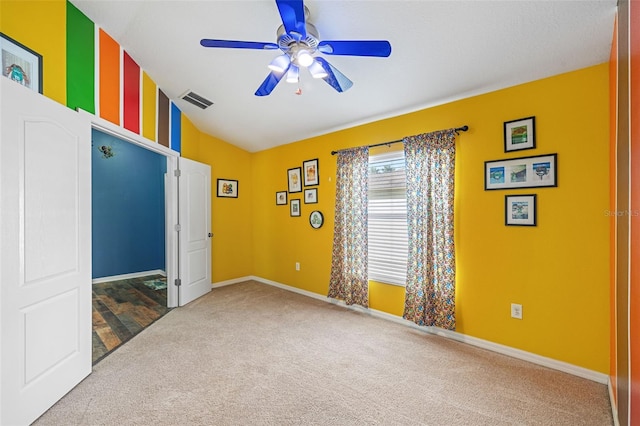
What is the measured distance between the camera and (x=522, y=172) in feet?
8.29

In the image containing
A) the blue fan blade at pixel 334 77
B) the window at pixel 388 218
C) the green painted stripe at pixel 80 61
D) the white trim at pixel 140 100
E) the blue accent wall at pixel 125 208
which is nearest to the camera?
the blue fan blade at pixel 334 77

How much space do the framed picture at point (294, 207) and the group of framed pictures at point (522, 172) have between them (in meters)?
2.70

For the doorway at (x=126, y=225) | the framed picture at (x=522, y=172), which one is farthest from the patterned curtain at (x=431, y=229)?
the doorway at (x=126, y=225)

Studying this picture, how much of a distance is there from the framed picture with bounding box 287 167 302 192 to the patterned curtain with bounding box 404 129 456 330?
1.84m

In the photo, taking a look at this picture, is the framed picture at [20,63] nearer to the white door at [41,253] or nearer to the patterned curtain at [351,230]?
the white door at [41,253]

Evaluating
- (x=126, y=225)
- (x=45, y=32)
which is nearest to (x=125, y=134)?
(x=45, y=32)

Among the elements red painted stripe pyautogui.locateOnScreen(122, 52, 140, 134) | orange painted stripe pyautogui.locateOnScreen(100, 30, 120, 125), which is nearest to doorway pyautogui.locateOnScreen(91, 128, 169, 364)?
red painted stripe pyautogui.locateOnScreen(122, 52, 140, 134)

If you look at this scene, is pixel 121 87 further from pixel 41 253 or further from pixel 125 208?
pixel 125 208

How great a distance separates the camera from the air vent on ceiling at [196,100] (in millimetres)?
3513

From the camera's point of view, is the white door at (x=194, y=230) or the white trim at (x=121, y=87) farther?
the white door at (x=194, y=230)

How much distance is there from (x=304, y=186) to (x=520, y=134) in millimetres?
2777

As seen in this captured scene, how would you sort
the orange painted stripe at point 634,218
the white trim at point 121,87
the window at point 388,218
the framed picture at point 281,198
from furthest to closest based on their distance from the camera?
the framed picture at point 281,198 < the window at point 388,218 < the white trim at point 121,87 < the orange painted stripe at point 634,218

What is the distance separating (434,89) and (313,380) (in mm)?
2798

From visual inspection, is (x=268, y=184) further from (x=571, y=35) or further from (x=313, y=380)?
(x=571, y=35)
